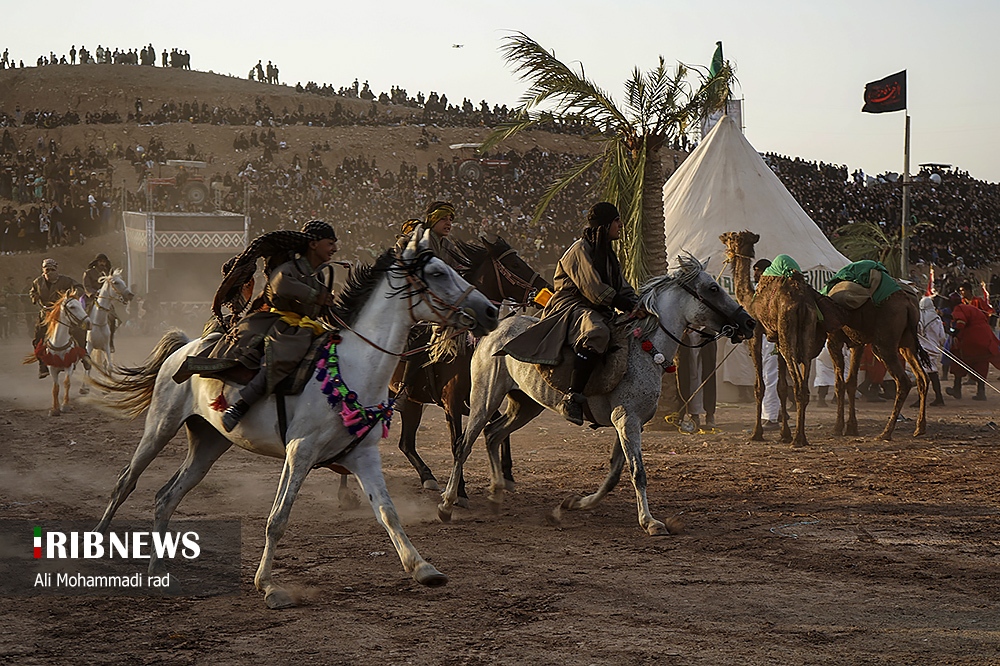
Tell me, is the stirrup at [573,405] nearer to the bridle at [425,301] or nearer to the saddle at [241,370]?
the bridle at [425,301]

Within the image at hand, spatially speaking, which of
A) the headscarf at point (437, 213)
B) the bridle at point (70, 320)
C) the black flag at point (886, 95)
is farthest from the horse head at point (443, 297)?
the black flag at point (886, 95)

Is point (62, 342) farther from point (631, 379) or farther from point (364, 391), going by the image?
point (364, 391)

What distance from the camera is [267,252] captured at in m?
6.80

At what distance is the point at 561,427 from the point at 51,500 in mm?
8286

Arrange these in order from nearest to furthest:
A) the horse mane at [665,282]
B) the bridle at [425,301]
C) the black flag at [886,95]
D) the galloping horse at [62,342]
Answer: the bridle at [425,301], the horse mane at [665,282], the galloping horse at [62,342], the black flag at [886,95]

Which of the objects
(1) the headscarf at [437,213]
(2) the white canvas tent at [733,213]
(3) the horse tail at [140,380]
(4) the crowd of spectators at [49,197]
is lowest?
(3) the horse tail at [140,380]

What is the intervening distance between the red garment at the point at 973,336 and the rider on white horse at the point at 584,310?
42.4ft

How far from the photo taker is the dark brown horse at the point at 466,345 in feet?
33.1

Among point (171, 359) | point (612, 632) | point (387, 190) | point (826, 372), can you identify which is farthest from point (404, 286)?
point (387, 190)

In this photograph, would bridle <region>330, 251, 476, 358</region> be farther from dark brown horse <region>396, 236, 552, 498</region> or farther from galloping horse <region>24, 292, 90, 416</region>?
galloping horse <region>24, 292, 90, 416</region>

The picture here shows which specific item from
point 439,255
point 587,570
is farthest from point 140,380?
point 587,570

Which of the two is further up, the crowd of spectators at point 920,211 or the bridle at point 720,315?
the crowd of spectators at point 920,211

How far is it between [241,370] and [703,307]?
13.5ft

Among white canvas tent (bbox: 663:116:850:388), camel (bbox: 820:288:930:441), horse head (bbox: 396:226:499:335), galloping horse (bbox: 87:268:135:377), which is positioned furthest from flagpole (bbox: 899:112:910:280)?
horse head (bbox: 396:226:499:335)
